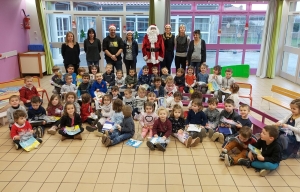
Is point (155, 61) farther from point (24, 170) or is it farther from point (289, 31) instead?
point (289, 31)

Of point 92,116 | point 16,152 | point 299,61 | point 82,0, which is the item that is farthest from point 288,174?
point 82,0

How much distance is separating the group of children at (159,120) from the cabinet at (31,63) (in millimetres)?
3187

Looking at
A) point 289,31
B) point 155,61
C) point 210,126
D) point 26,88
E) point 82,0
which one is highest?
point 82,0

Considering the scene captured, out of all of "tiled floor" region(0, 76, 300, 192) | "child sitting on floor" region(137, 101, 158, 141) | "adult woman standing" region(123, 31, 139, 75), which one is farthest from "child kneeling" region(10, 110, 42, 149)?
"adult woman standing" region(123, 31, 139, 75)

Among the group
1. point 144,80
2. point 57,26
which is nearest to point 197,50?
point 144,80

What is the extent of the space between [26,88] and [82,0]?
4.47m

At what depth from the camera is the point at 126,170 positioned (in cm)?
311

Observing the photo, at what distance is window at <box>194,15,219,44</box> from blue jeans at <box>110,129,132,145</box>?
6.26 metres

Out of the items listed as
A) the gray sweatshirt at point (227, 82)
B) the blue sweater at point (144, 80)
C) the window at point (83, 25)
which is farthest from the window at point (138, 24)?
the gray sweatshirt at point (227, 82)

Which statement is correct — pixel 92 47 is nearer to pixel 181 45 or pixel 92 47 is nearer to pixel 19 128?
pixel 181 45

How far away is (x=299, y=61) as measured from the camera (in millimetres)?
7559

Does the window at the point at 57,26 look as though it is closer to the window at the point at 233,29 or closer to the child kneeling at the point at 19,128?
the window at the point at 233,29

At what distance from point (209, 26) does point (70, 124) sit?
679 centimetres

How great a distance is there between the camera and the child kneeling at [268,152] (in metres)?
2.98
